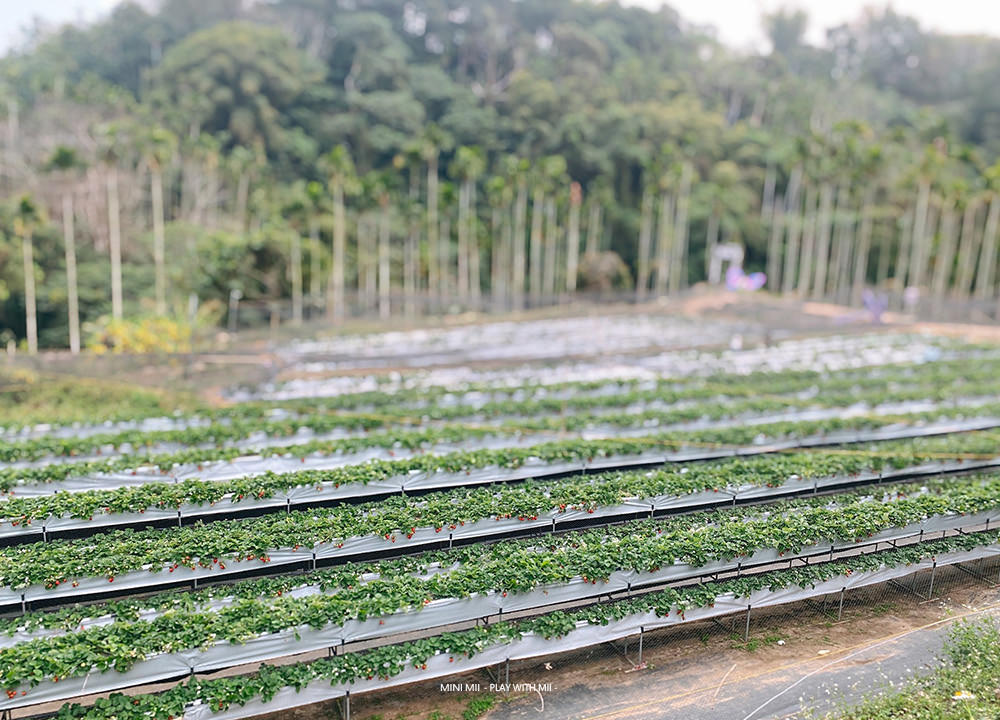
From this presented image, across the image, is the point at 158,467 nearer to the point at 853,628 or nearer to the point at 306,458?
the point at 306,458

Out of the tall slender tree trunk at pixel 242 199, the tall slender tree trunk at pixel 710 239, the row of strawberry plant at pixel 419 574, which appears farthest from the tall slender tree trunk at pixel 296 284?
the tall slender tree trunk at pixel 710 239

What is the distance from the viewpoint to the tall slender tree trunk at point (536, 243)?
5576 centimetres

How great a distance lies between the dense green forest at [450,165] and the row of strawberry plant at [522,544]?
22671 mm

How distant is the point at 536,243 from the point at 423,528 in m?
46.2

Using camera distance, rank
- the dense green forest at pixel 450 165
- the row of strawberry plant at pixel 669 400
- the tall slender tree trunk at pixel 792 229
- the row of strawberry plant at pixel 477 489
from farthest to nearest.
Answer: the tall slender tree trunk at pixel 792 229, the dense green forest at pixel 450 165, the row of strawberry plant at pixel 669 400, the row of strawberry plant at pixel 477 489

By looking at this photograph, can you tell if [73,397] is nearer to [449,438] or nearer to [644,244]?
[449,438]

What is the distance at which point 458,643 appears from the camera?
11.6 meters

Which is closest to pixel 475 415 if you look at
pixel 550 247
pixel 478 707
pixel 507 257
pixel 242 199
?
pixel 478 707

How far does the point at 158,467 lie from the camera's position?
16.2 m

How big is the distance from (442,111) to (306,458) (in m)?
64.6

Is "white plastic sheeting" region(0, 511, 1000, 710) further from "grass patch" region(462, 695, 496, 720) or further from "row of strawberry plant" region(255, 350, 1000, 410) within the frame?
"row of strawberry plant" region(255, 350, 1000, 410)

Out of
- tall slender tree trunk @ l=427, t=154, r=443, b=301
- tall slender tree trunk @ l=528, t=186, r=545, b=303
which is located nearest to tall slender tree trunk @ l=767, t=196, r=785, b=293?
tall slender tree trunk @ l=528, t=186, r=545, b=303

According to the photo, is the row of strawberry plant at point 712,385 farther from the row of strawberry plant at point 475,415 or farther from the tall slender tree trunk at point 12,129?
the tall slender tree trunk at point 12,129

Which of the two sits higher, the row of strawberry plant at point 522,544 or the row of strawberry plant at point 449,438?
the row of strawberry plant at point 449,438
